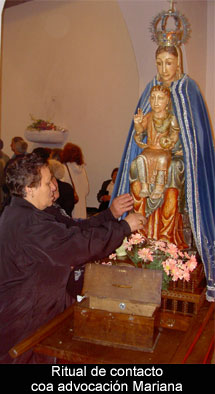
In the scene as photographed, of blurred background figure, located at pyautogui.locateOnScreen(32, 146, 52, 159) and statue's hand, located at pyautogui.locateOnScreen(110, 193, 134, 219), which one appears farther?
blurred background figure, located at pyautogui.locateOnScreen(32, 146, 52, 159)

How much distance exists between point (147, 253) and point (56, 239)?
0.76 m

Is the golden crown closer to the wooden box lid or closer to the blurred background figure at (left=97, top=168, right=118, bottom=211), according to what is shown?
the wooden box lid

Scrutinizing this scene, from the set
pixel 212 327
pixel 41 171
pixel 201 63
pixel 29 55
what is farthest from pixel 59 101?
pixel 212 327

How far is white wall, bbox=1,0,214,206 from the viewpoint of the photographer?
315 inches

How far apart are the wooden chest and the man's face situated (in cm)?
51

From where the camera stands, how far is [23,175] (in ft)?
7.31

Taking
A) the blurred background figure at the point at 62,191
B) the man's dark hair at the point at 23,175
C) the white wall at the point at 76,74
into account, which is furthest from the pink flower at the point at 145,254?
the white wall at the point at 76,74

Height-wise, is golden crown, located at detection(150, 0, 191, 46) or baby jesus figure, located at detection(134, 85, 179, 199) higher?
golden crown, located at detection(150, 0, 191, 46)

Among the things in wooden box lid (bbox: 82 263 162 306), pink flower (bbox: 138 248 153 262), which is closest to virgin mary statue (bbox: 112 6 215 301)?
pink flower (bbox: 138 248 153 262)

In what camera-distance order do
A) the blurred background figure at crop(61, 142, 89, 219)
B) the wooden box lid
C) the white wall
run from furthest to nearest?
the white wall
the blurred background figure at crop(61, 142, 89, 219)
the wooden box lid

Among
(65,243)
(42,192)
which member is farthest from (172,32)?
(65,243)

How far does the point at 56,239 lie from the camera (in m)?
2.01

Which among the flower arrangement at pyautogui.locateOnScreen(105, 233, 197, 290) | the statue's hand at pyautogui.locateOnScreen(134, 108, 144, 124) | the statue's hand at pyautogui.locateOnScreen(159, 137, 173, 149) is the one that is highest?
the statue's hand at pyautogui.locateOnScreen(134, 108, 144, 124)

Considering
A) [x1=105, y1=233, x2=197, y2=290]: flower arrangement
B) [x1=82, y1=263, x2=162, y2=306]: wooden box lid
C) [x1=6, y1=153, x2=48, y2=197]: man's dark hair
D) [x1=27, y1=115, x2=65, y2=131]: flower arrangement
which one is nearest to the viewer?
[x1=82, y1=263, x2=162, y2=306]: wooden box lid
